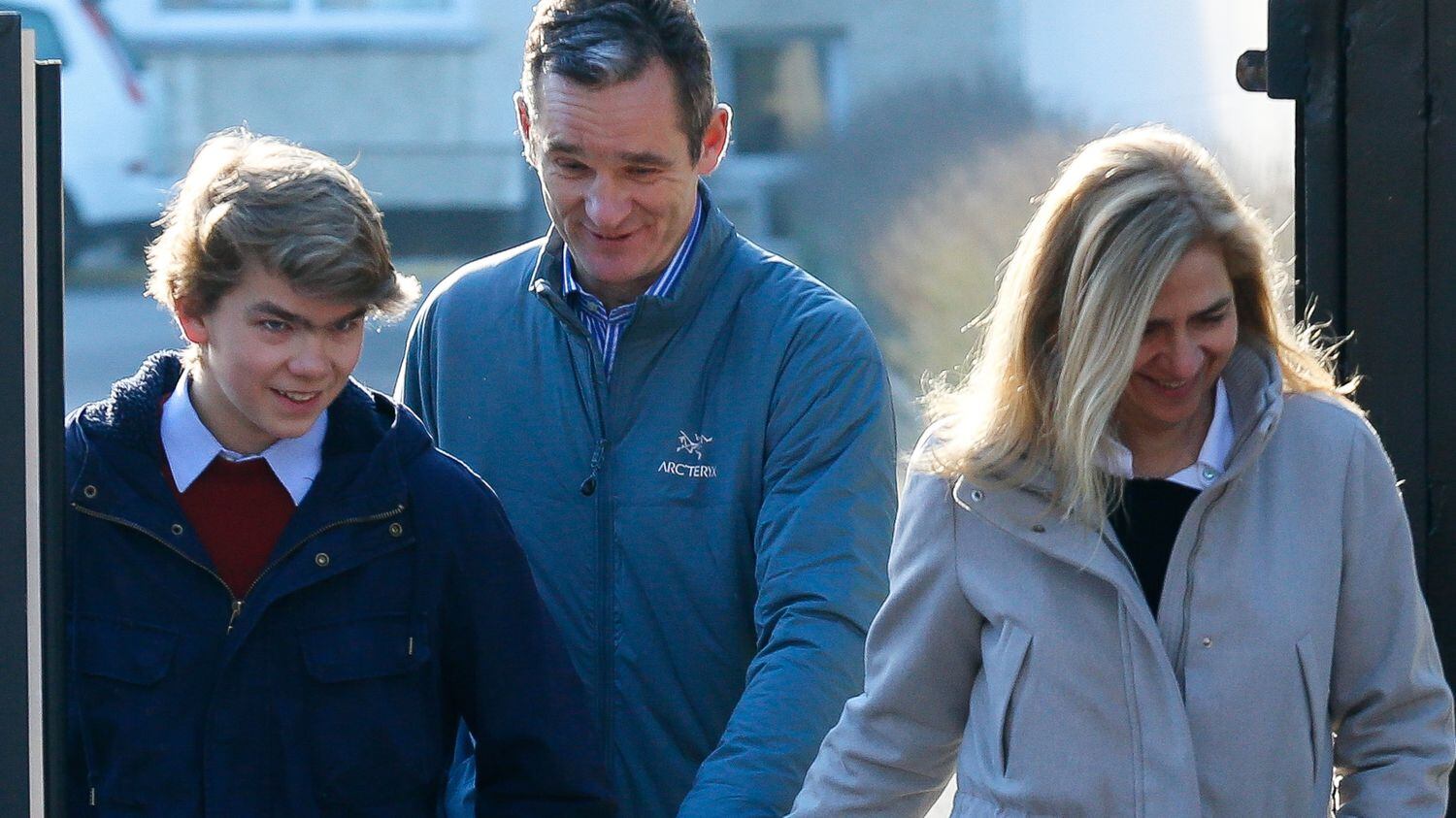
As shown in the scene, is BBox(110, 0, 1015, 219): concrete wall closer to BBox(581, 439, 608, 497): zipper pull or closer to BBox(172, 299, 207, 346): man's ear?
BBox(581, 439, 608, 497): zipper pull

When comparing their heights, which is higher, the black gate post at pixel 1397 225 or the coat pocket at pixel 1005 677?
the black gate post at pixel 1397 225

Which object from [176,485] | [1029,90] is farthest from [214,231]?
[1029,90]

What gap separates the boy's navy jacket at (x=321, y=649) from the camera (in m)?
1.90

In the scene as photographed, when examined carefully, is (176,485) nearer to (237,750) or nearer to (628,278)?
(237,750)

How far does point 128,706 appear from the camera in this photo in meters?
1.90

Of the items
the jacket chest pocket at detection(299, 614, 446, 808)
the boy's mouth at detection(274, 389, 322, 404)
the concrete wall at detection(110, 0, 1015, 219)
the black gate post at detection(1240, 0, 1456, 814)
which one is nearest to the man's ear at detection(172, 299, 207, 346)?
the boy's mouth at detection(274, 389, 322, 404)

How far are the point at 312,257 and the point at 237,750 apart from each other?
525 mm

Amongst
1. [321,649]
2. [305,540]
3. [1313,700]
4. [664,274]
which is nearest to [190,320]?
[305,540]

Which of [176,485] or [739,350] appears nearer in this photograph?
[176,485]

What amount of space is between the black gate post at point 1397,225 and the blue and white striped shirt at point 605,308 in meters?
0.83

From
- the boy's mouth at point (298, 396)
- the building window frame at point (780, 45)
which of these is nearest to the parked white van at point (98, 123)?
the building window frame at point (780, 45)

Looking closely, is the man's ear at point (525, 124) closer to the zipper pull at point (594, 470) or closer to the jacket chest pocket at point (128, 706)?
the zipper pull at point (594, 470)

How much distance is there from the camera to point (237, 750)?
1907 mm

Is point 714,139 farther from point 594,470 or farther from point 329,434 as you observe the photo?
point 329,434
